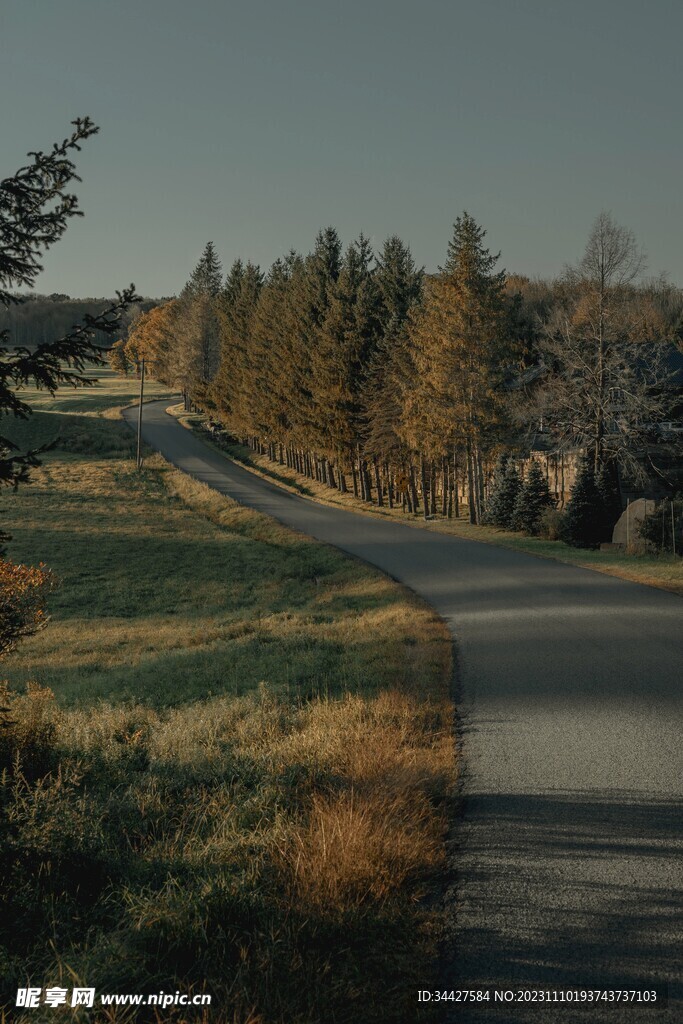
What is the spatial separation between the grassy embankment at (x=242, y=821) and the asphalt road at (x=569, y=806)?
31 centimetres

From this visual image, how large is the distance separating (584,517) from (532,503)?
2887 mm

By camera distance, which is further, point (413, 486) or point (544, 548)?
point (413, 486)

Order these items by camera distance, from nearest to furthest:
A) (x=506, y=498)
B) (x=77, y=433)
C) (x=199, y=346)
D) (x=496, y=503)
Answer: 1. (x=506, y=498)
2. (x=496, y=503)
3. (x=77, y=433)
4. (x=199, y=346)

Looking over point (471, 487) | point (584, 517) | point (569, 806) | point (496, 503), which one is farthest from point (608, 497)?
point (569, 806)

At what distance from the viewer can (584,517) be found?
26.3 metres

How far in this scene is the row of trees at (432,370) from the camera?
28328 millimetres

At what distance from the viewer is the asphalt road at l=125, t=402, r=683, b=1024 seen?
4090mm

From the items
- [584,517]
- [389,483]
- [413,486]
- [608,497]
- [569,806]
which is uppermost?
[389,483]

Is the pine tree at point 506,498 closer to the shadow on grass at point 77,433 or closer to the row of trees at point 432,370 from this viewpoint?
the row of trees at point 432,370

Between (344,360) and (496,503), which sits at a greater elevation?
(344,360)

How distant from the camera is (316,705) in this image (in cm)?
923

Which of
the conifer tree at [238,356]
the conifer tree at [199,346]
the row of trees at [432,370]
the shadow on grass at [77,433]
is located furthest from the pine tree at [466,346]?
the conifer tree at [199,346]

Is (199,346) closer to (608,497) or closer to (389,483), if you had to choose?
(389,483)

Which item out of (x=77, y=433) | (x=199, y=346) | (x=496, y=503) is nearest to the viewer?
(x=496, y=503)
